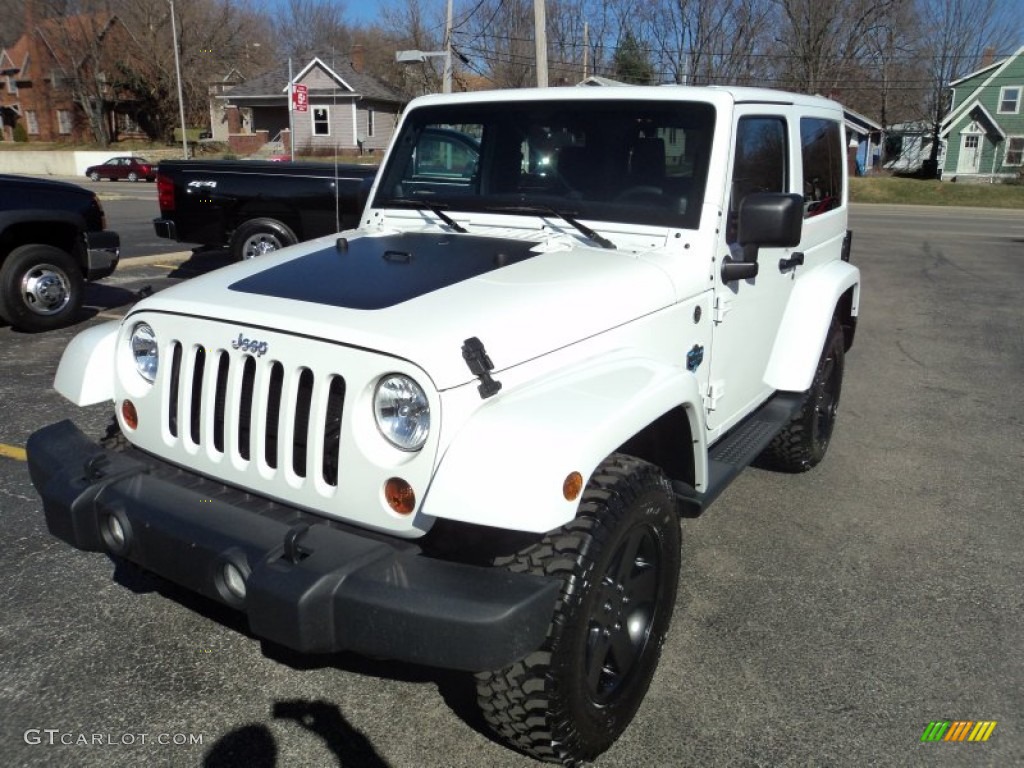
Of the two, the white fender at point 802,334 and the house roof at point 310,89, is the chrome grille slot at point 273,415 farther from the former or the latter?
the house roof at point 310,89

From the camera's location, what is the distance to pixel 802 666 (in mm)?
3080

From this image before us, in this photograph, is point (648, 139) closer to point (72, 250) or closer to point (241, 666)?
point (241, 666)

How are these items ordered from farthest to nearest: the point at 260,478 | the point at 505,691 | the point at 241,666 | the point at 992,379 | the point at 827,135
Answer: the point at 992,379 < the point at 827,135 < the point at 241,666 < the point at 260,478 < the point at 505,691

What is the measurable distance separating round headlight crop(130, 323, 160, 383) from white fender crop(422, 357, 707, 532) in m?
1.25

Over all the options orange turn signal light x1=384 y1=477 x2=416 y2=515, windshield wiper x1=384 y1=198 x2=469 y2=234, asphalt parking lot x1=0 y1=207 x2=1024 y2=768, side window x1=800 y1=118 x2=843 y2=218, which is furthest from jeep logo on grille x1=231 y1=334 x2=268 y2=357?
side window x1=800 y1=118 x2=843 y2=218

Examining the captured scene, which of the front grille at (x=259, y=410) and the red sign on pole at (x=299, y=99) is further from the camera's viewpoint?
the red sign on pole at (x=299, y=99)

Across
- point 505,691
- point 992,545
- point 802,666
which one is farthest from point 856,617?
point 505,691

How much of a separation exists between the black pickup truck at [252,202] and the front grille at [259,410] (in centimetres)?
701

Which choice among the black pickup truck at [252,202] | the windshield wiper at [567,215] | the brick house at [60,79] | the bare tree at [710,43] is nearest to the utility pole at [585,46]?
the bare tree at [710,43]

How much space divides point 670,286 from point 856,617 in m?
1.52

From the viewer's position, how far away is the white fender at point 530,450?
2.14 m

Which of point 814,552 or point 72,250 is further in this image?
point 72,250

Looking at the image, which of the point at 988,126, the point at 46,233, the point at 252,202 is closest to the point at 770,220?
the point at 46,233

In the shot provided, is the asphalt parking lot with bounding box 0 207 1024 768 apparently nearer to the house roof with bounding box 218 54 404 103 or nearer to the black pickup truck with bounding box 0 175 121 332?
the black pickup truck with bounding box 0 175 121 332
